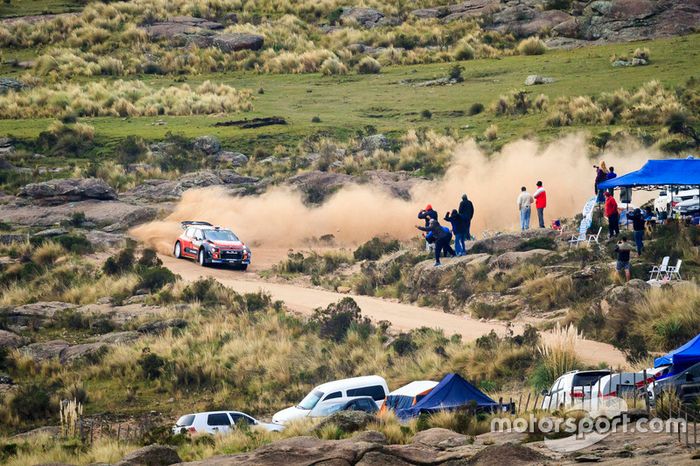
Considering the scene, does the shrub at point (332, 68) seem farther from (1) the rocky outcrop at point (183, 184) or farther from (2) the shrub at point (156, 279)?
(2) the shrub at point (156, 279)

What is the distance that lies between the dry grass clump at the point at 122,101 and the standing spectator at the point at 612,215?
4320 cm

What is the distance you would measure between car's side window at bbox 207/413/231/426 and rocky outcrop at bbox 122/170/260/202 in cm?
3354

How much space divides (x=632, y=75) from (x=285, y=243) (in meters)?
32.3

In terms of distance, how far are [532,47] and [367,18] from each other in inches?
900

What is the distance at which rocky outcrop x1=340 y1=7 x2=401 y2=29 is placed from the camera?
110625 millimetres

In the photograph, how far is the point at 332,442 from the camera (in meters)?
22.3

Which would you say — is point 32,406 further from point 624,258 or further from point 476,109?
point 476,109

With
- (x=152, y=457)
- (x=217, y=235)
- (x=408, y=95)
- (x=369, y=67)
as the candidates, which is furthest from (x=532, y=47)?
(x=152, y=457)

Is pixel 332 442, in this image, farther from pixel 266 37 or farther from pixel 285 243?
pixel 266 37

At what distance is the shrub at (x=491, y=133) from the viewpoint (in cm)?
6925

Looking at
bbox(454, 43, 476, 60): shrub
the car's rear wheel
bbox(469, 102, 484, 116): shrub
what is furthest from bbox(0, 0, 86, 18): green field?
the car's rear wheel

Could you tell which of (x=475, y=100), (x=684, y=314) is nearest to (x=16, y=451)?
(x=684, y=314)

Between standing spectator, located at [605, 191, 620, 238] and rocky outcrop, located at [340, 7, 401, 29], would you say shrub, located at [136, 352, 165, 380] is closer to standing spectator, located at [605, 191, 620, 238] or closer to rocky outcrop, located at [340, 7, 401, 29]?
standing spectator, located at [605, 191, 620, 238]

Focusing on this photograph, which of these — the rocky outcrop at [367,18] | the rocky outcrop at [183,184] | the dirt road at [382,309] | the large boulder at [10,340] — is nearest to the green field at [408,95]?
the rocky outcrop at [183,184]
